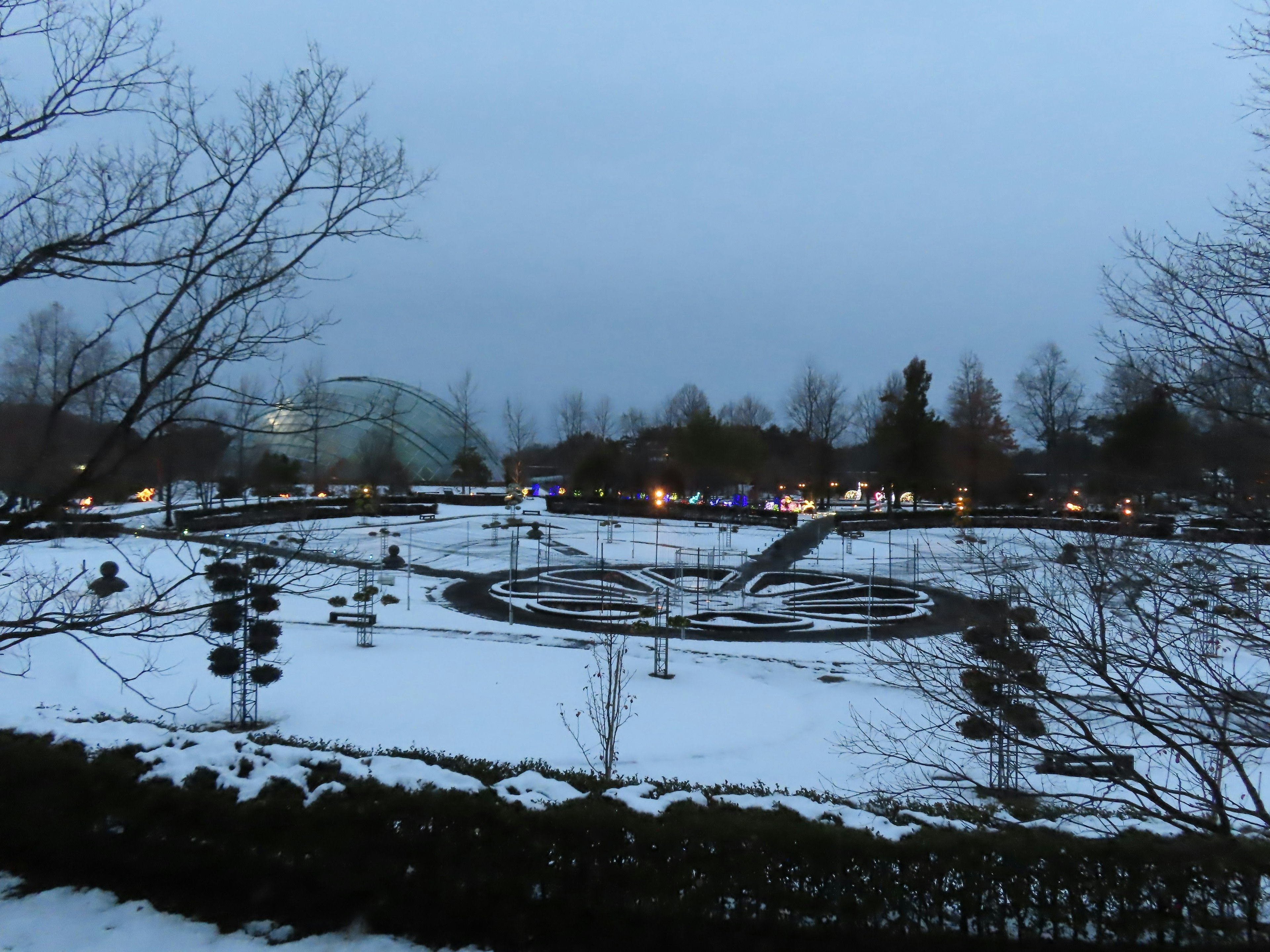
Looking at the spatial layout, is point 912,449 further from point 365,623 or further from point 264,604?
point 264,604

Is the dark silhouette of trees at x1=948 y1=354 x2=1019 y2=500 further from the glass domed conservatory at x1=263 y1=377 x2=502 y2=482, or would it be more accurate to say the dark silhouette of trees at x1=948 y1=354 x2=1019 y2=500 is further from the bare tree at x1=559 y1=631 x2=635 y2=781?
the glass domed conservatory at x1=263 y1=377 x2=502 y2=482

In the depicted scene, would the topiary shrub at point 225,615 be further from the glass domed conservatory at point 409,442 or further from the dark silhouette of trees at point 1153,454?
the glass domed conservatory at point 409,442

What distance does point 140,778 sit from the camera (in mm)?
5309

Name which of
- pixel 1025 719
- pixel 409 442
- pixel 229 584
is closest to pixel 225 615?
pixel 229 584

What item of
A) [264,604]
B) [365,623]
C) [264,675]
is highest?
[264,604]

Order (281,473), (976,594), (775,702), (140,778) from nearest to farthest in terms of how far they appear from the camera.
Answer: (140,778) < (976,594) < (775,702) < (281,473)

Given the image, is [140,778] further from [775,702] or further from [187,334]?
[775,702]

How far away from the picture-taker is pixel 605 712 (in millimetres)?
8195

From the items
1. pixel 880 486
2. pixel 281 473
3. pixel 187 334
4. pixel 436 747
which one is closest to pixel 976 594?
pixel 187 334

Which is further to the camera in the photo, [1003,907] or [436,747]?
[436,747]

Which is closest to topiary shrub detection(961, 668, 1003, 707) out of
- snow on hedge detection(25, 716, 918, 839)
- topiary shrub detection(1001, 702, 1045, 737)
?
topiary shrub detection(1001, 702, 1045, 737)

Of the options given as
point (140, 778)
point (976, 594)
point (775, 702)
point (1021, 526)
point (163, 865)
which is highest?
point (1021, 526)

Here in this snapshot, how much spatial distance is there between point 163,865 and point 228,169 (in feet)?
14.0

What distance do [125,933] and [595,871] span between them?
261cm
